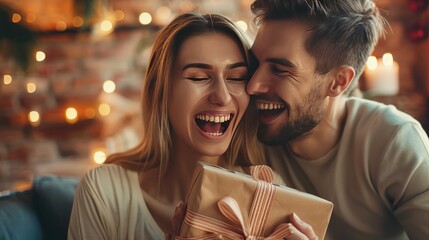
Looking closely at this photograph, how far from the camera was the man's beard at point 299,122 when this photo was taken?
143cm

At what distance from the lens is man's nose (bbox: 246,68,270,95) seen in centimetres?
135

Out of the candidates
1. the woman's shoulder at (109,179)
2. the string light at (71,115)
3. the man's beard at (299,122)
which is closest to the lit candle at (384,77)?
the man's beard at (299,122)

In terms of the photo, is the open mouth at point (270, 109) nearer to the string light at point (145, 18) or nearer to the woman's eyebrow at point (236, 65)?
the woman's eyebrow at point (236, 65)

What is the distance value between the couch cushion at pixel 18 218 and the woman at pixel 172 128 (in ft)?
0.81

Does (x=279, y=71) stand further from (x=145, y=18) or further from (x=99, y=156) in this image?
(x=145, y=18)

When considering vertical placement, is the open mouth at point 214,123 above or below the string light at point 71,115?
above

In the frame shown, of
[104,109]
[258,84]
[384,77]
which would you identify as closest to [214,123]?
[258,84]

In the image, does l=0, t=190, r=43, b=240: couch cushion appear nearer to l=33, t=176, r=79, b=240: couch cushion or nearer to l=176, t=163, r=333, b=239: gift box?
l=33, t=176, r=79, b=240: couch cushion

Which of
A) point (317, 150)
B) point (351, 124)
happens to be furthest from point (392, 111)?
point (317, 150)

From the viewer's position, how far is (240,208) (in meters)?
1.07

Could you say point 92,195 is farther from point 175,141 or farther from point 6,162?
point 6,162

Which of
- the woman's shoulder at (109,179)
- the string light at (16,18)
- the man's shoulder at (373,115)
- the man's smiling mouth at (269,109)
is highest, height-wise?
the string light at (16,18)

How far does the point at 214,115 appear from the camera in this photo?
1316 millimetres

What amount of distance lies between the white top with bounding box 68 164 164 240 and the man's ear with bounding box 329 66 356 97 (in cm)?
57
